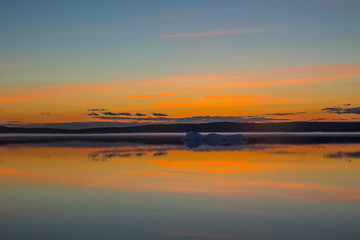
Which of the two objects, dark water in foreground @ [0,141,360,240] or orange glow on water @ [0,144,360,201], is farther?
orange glow on water @ [0,144,360,201]

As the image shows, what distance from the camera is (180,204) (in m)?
10.7

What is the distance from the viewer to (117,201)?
436 inches

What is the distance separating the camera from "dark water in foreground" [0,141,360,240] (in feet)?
26.5

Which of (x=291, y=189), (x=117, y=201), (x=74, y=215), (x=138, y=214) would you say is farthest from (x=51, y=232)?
(x=291, y=189)

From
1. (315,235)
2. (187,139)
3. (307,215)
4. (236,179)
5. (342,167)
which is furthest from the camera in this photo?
(187,139)

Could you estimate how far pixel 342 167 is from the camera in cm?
1895

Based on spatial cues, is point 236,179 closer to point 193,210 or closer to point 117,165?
point 193,210

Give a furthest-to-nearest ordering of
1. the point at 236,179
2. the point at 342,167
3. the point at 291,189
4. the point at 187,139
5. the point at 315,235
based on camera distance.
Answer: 1. the point at 187,139
2. the point at 342,167
3. the point at 236,179
4. the point at 291,189
5. the point at 315,235

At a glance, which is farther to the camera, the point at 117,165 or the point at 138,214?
the point at 117,165

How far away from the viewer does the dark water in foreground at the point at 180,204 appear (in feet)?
26.5

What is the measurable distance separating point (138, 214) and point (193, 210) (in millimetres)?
1327

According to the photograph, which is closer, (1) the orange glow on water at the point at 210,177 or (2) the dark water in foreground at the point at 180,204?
Result: (2) the dark water in foreground at the point at 180,204

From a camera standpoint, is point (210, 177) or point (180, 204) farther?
point (210, 177)

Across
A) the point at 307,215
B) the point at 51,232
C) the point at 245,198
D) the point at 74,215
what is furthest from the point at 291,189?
the point at 51,232
